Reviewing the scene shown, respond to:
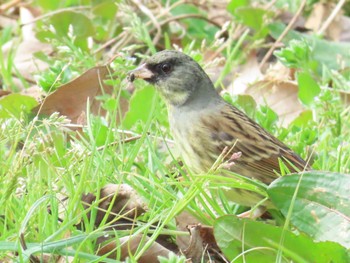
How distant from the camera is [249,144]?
348 cm

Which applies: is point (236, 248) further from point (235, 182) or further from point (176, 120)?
point (176, 120)

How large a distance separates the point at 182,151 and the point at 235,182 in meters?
0.75

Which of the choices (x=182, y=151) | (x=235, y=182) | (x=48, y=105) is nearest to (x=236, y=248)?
(x=235, y=182)

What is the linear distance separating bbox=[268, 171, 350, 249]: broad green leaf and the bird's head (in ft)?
3.21

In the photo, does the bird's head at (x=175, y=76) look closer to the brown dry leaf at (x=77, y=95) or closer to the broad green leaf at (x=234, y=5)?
the brown dry leaf at (x=77, y=95)

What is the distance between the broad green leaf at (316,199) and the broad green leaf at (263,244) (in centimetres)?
9

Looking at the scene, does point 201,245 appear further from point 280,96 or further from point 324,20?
point 324,20

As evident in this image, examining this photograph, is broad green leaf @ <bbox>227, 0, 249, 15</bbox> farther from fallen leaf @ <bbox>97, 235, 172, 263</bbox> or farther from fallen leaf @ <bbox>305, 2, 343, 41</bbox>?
fallen leaf @ <bbox>97, 235, 172, 263</bbox>

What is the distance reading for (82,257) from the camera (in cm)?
242

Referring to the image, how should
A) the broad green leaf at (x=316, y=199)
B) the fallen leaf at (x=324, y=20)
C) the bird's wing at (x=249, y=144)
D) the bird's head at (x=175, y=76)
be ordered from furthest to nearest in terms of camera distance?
1. the fallen leaf at (x=324, y=20)
2. the bird's head at (x=175, y=76)
3. the bird's wing at (x=249, y=144)
4. the broad green leaf at (x=316, y=199)

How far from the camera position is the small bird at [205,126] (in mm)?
3402

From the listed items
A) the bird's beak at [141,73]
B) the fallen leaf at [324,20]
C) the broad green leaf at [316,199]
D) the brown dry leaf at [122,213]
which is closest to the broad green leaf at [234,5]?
the fallen leaf at [324,20]

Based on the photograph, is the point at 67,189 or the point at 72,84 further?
the point at 72,84

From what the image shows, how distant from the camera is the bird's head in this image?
3.52 m
